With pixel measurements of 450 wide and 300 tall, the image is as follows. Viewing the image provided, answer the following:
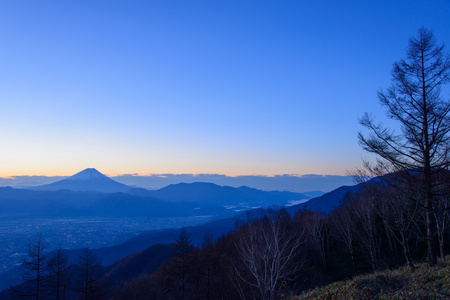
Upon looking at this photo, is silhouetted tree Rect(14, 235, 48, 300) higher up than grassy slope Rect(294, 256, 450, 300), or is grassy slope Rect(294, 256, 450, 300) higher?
grassy slope Rect(294, 256, 450, 300)

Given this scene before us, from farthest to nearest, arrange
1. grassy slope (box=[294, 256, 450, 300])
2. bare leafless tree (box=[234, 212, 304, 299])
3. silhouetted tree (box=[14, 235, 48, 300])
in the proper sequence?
silhouetted tree (box=[14, 235, 48, 300]) → bare leafless tree (box=[234, 212, 304, 299]) → grassy slope (box=[294, 256, 450, 300])

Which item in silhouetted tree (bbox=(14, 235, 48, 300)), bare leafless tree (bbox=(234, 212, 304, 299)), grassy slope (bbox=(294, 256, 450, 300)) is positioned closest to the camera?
grassy slope (bbox=(294, 256, 450, 300))

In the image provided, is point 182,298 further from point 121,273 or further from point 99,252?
point 99,252

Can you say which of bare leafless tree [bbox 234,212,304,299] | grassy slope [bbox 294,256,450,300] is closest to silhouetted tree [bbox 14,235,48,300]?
bare leafless tree [bbox 234,212,304,299]

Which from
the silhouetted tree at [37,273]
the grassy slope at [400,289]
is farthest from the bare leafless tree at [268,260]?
the silhouetted tree at [37,273]

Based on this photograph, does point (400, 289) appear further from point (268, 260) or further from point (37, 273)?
point (37, 273)

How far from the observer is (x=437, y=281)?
768cm

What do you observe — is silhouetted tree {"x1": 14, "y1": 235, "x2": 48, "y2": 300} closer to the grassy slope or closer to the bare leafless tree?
the bare leafless tree

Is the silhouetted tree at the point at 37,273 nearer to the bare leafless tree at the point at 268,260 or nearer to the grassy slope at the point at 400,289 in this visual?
the bare leafless tree at the point at 268,260

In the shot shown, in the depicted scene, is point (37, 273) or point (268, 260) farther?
point (37, 273)

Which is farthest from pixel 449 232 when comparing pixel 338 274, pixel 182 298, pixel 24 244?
pixel 24 244

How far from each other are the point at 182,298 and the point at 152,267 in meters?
50.3

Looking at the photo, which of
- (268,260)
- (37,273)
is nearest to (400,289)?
(268,260)

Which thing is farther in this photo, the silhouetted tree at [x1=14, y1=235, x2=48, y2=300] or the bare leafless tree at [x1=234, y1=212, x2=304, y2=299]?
the silhouetted tree at [x1=14, y1=235, x2=48, y2=300]
